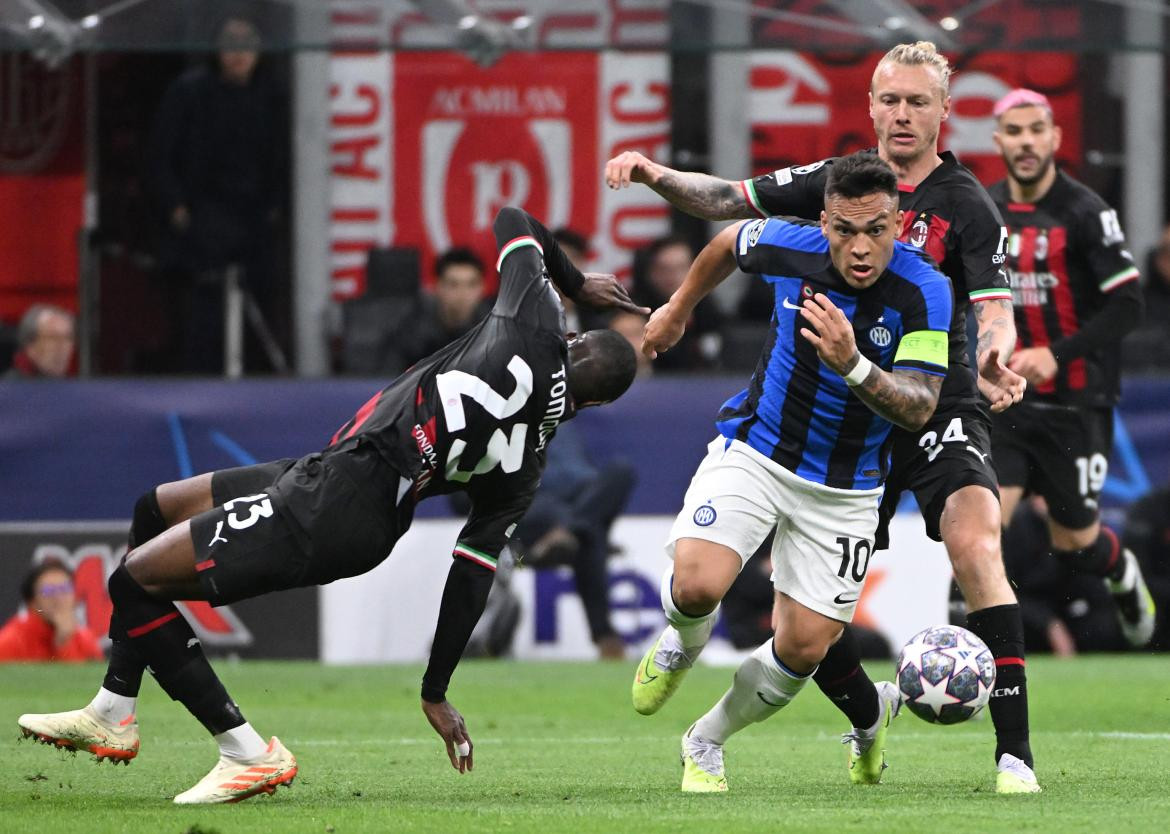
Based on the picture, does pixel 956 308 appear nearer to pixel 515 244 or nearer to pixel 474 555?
pixel 515 244

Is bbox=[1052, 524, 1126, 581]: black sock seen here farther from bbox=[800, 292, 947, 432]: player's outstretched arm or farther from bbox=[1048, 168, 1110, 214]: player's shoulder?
bbox=[800, 292, 947, 432]: player's outstretched arm

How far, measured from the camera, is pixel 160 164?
14.9 meters

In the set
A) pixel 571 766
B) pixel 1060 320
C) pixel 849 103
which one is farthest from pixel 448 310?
pixel 571 766

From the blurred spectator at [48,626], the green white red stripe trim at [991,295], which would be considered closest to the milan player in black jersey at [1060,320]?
the green white red stripe trim at [991,295]

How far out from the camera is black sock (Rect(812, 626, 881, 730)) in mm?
7184

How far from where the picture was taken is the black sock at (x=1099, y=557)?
10023mm

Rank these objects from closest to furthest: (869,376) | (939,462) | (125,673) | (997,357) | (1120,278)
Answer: (869,376), (125,673), (997,357), (939,462), (1120,278)

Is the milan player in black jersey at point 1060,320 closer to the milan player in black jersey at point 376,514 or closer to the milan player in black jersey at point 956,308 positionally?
the milan player in black jersey at point 956,308

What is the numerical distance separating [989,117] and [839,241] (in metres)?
10.3

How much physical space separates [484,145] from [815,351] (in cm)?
989

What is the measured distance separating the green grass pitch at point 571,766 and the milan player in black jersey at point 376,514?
0.87ft

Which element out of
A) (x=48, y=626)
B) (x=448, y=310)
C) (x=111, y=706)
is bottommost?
(x=48, y=626)

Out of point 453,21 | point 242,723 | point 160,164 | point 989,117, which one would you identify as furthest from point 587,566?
point 242,723

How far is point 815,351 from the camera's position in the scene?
6.93 meters
